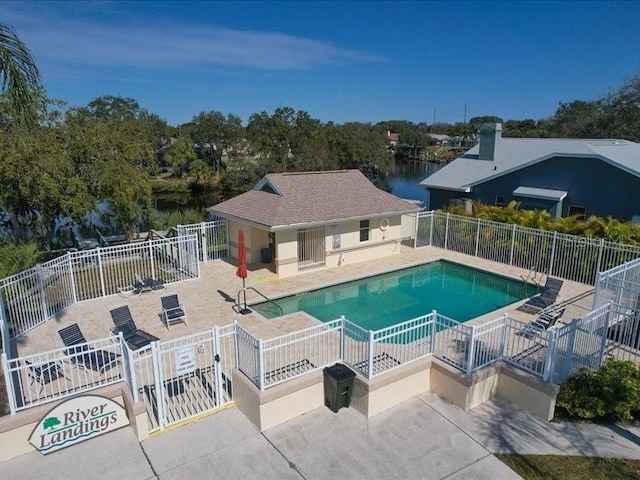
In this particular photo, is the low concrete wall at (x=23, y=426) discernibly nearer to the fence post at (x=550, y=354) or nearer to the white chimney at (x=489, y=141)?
the fence post at (x=550, y=354)

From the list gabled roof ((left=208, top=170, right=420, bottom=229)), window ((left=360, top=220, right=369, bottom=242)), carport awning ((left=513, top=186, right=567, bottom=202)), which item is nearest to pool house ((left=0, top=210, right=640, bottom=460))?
window ((left=360, top=220, right=369, bottom=242))

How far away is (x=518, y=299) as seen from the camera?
1552cm

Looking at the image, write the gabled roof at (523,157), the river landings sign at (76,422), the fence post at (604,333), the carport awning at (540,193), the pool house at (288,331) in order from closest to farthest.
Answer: the river landings sign at (76,422) < the pool house at (288,331) < the fence post at (604,333) < the gabled roof at (523,157) < the carport awning at (540,193)

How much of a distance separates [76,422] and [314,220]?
423 inches

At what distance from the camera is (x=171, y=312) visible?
12.3 m

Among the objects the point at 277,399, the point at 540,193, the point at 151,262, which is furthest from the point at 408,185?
the point at 277,399

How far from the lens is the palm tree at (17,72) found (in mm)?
8531

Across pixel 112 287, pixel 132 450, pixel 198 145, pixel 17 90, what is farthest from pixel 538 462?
pixel 198 145

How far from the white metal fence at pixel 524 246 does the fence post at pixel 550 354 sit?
881 centimetres

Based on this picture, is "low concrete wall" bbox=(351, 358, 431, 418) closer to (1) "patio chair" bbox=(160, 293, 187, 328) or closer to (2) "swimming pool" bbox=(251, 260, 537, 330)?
(2) "swimming pool" bbox=(251, 260, 537, 330)

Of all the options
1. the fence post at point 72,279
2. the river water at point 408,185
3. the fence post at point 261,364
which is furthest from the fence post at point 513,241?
the river water at point 408,185

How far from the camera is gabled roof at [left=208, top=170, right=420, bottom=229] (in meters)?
16.5

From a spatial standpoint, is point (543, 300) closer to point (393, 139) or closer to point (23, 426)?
point (23, 426)

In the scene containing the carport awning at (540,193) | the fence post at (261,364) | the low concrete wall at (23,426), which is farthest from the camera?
the carport awning at (540,193)
